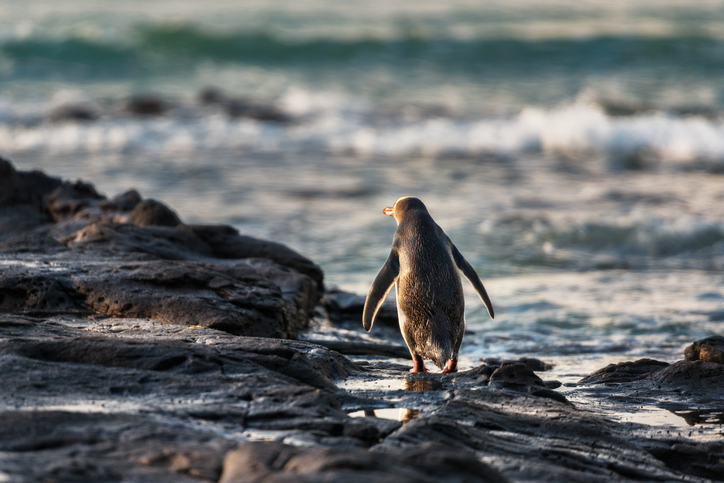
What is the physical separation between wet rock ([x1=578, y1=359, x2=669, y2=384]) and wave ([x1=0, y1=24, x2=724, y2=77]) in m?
21.7

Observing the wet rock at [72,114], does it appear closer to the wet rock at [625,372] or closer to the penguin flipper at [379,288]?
the penguin flipper at [379,288]

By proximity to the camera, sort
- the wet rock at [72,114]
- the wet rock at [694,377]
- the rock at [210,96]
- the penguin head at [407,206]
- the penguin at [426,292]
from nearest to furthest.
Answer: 1. the wet rock at [694,377]
2. the penguin at [426,292]
3. the penguin head at [407,206]
4. the wet rock at [72,114]
5. the rock at [210,96]

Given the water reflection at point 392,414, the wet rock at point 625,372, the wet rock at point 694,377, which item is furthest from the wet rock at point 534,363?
the water reflection at point 392,414

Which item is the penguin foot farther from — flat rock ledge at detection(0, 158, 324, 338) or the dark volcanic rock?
the dark volcanic rock

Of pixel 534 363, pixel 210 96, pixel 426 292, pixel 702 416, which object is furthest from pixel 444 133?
pixel 702 416

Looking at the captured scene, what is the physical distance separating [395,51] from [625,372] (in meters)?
24.0

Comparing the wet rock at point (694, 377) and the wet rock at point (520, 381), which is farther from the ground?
the wet rock at point (520, 381)

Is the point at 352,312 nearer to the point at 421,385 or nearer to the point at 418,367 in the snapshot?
the point at 418,367

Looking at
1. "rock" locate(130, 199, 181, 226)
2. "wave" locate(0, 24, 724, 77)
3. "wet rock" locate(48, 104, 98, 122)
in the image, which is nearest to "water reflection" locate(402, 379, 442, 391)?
"rock" locate(130, 199, 181, 226)

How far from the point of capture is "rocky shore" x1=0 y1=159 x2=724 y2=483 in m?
2.75

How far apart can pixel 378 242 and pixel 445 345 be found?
5.51 meters

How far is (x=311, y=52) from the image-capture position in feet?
90.7

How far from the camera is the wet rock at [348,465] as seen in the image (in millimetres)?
2545

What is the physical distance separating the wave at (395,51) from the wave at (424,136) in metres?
6.87
